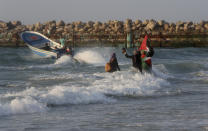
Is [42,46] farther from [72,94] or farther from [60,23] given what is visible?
[60,23]

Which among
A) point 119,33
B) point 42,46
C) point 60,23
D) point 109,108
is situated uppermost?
point 60,23

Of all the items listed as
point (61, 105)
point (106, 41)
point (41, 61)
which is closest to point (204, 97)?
point (61, 105)

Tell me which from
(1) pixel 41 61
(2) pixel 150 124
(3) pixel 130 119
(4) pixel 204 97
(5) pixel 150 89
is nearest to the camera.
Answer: (2) pixel 150 124

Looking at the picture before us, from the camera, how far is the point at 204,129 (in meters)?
8.08

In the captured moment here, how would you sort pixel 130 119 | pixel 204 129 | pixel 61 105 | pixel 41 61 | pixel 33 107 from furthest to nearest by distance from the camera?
1. pixel 41 61
2. pixel 61 105
3. pixel 33 107
4. pixel 130 119
5. pixel 204 129

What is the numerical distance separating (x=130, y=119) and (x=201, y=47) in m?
45.8

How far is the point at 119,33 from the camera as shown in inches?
2290

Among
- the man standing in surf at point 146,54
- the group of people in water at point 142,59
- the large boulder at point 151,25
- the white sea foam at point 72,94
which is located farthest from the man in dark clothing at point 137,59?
the large boulder at point 151,25

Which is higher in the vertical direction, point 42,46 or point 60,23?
point 60,23

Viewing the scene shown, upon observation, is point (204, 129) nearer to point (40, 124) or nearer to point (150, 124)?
point (150, 124)

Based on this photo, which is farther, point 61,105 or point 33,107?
point 61,105

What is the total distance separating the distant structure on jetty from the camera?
53.0 m

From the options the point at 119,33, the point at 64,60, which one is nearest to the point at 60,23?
the point at 119,33

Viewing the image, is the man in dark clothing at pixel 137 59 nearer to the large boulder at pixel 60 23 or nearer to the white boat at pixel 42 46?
the white boat at pixel 42 46
